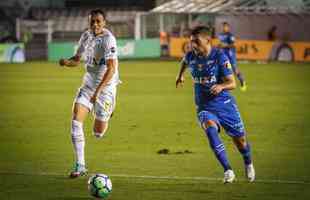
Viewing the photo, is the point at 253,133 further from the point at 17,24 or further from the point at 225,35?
the point at 17,24

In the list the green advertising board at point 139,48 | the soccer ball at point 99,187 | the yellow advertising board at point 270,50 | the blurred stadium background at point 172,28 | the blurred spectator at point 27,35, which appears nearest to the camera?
the soccer ball at point 99,187

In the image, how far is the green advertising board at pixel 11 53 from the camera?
1916 inches

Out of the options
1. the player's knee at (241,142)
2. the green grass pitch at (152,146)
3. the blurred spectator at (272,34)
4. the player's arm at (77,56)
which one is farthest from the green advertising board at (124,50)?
the player's knee at (241,142)

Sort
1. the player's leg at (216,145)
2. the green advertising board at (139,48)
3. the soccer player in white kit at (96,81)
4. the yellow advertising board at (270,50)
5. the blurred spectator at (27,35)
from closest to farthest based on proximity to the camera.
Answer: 1. the player's leg at (216,145)
2. the soccer player in white kit at (96,81)
3. the yellow advertising board at (270,50)
4. the green advertising board at (139,48)
5. the blurred spectator at (27,35)

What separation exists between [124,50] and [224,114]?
38669 millimetres

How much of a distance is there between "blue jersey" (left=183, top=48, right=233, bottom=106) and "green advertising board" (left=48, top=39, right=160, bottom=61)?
38.0m

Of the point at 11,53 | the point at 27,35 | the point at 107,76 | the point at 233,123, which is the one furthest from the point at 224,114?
the point at 27,35

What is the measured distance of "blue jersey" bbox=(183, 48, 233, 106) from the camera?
1196cm

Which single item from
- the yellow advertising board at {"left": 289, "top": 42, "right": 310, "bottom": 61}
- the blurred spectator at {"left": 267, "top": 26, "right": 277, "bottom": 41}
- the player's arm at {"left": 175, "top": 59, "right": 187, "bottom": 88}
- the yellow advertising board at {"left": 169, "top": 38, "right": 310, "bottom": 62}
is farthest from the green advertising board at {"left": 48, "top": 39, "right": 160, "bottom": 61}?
the player's arm at {"left": 175, "top": 59, "right": 187, "bottom": 88}

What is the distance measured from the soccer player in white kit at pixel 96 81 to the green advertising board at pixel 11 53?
35968 millimetres

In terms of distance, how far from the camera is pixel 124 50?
5050 cm

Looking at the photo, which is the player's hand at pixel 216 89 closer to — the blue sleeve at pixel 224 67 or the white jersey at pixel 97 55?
the blue sleeve at pixel 224 67

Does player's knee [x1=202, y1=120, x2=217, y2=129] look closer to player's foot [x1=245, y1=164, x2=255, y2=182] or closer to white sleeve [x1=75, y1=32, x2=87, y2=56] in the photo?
player's foot [x1=245, y1=164, x2=255, y2=182]

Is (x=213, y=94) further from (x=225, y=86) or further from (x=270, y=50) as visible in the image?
(x=270, y=50)
